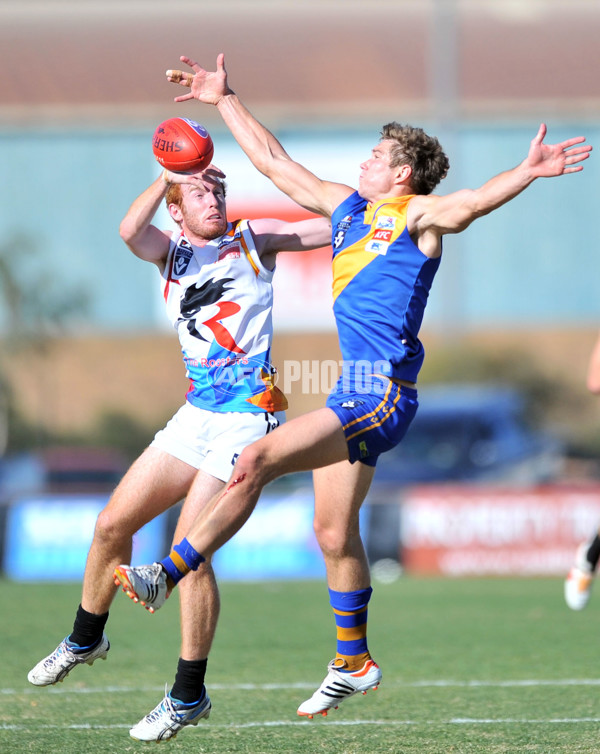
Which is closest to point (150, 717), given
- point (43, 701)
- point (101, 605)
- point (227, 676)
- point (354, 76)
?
point (101, 605)

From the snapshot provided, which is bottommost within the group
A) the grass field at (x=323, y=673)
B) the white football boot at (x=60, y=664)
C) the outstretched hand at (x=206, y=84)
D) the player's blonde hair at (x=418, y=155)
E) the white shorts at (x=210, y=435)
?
the grass field at (x=323, y=673)

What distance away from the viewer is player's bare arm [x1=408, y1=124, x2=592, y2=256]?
560cm

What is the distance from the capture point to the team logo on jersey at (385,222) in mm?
5980

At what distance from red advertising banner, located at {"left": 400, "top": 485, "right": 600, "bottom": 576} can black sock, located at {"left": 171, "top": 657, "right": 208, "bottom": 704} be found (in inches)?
315

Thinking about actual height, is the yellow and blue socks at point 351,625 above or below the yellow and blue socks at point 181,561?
below

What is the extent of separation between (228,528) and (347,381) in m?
1.02

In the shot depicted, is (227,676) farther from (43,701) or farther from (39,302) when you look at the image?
(39,302)

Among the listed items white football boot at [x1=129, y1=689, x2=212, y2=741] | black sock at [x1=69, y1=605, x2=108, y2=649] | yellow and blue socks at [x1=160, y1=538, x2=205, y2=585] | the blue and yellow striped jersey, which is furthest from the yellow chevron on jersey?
white football boot at [x1=129, y1=689, x2=212, y2=741]

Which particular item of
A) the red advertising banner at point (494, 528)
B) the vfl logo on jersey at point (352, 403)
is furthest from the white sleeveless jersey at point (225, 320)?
the red advertising banner at point (494, 528)

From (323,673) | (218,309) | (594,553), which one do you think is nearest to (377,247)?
(218,309)

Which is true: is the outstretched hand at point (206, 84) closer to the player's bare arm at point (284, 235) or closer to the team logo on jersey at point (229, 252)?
the player's bare arm at point (284, 235)

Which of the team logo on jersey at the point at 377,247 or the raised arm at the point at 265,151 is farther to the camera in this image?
the raised arm at the point at 265,151

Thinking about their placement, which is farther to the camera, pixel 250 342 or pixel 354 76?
pixel 354 76

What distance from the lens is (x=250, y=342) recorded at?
20.8 feet
